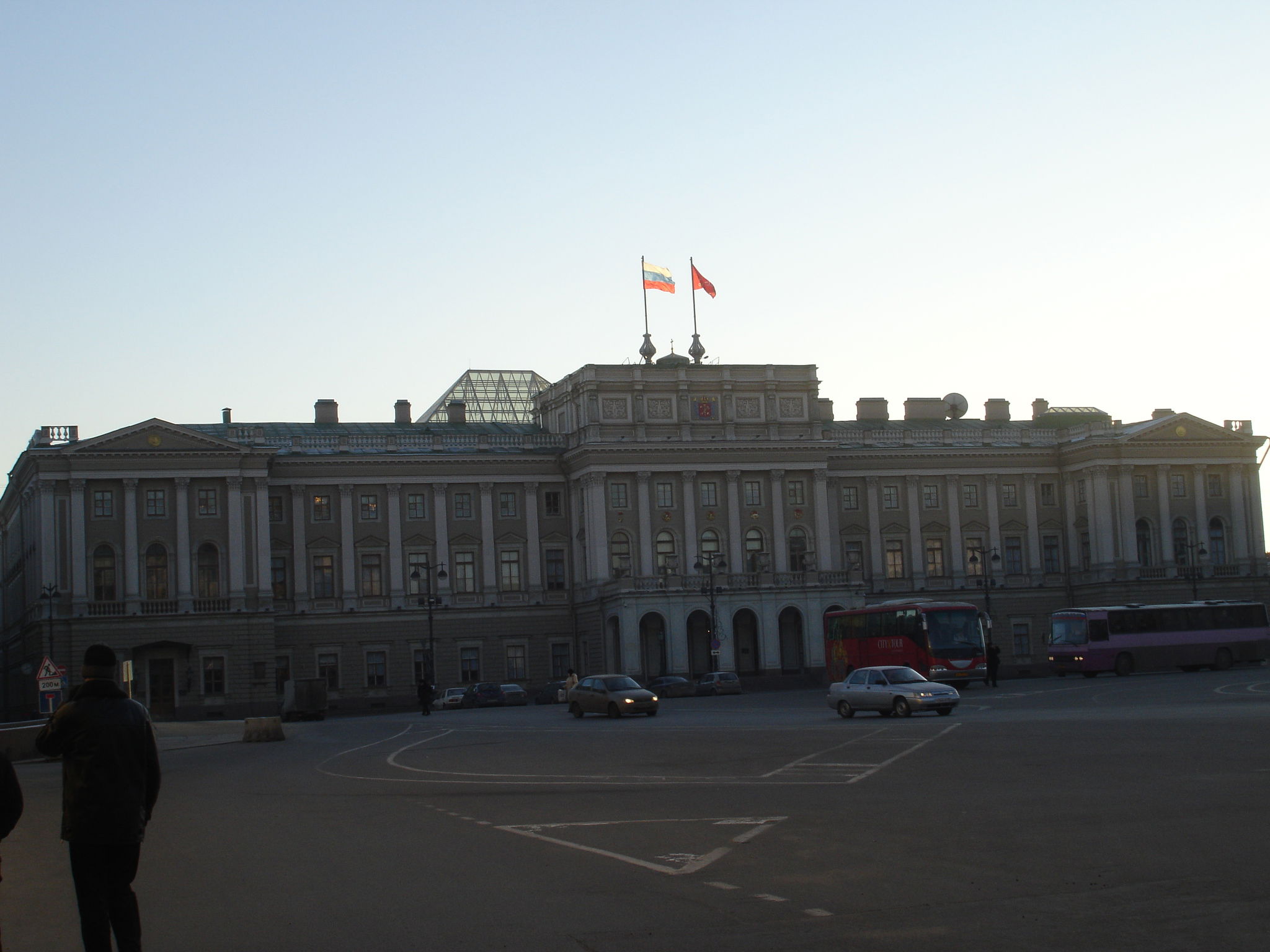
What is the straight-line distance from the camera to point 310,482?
86.2 m

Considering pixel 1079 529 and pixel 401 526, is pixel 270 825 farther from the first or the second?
pixel 1079 529

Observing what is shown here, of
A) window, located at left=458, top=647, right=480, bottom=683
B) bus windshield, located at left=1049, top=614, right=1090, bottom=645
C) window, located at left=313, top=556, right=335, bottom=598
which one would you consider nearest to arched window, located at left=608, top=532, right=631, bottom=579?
window, located at left=458, top=647, right=480, bottom=683

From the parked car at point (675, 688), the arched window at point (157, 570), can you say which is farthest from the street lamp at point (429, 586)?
the arched window at point (157, 570)

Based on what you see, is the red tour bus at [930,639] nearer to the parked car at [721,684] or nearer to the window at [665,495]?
the parked car at [721,684]

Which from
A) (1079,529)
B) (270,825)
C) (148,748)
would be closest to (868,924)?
(148,748)

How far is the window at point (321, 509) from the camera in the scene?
86.5 m

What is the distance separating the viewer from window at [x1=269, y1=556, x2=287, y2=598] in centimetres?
8575

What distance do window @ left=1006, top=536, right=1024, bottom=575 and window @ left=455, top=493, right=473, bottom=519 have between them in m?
34.8

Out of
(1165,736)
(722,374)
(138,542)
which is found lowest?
(1165,736)

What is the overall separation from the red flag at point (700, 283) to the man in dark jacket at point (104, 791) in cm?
8068

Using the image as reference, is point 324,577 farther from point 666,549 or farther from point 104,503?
point 666,549

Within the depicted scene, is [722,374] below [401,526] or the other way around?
the other way around

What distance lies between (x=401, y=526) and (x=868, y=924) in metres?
77.8

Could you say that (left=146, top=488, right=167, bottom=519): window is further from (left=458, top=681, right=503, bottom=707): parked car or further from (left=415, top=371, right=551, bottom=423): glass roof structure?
(left=415, top=371, right=551, bottom=423): glass roof structure
